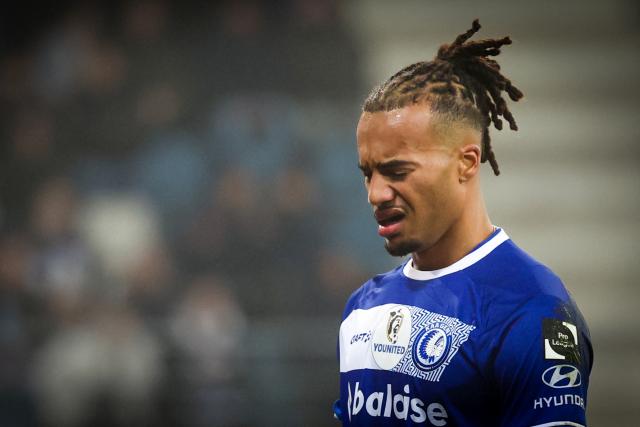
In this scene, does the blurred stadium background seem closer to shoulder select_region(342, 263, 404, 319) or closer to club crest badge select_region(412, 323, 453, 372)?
shoulder select_region(342, 263, 404, 319)

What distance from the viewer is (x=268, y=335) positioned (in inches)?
241

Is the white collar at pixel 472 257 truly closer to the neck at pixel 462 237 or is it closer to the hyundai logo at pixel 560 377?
the neck at pixel 462 237

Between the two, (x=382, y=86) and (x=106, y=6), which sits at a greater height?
(x=106, y=6)

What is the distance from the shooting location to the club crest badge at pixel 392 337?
2.43 metres

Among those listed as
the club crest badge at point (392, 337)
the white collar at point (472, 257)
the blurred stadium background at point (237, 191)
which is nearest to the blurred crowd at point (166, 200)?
the blurred stadium background at point (237, 191)

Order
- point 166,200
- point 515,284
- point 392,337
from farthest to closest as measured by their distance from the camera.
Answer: point 166,200 < point 392,337 < point 515,284

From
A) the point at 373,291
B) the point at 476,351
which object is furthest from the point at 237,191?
the point at 476,351

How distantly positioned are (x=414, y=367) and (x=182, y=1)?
20.5 ft

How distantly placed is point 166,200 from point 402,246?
16.2 ft

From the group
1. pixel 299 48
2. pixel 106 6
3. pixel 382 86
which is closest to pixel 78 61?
pixel 106 6

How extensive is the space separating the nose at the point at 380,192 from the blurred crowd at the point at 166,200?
382cm

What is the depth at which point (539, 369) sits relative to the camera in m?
2.13

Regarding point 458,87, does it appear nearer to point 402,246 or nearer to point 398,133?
point 398,133

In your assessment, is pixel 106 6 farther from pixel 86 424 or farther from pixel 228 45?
pixel 86 424
